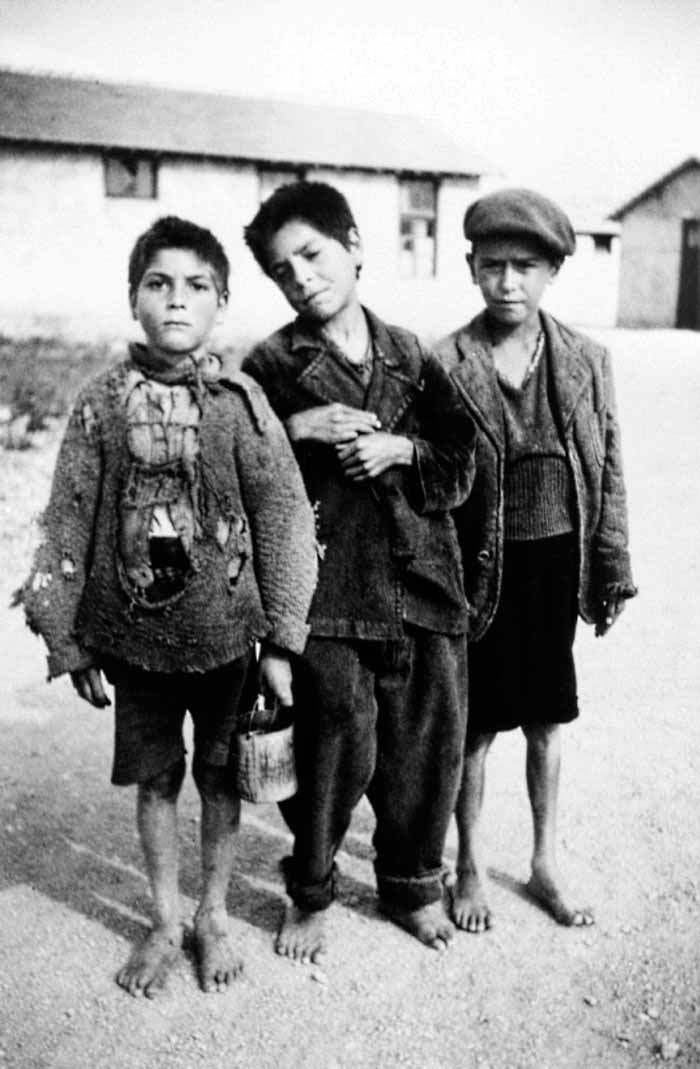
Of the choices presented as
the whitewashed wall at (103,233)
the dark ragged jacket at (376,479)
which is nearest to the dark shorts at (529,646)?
the dark ragged jacket at (376,479)

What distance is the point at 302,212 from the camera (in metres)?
2.34

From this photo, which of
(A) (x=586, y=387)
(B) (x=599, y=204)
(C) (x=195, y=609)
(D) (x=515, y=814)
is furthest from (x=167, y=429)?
(B) (x=599, y=204)

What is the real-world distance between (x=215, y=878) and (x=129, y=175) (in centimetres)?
1635

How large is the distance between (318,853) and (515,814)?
39.1 inches

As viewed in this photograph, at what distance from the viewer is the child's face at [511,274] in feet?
8.37

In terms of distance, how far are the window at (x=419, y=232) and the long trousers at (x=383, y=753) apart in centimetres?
1663

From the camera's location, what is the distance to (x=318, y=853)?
2.62 metres

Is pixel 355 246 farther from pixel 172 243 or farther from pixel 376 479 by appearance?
pixel 376 479

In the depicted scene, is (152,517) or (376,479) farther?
(376,479)

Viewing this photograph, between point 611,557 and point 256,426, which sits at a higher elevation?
point 256,426

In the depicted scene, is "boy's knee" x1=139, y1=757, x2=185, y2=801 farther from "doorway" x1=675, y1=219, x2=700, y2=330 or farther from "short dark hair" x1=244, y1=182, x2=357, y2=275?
"doorway" x1=675, y1=219, x2=700, y2=330

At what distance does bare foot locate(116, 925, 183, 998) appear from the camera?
2.48 meters

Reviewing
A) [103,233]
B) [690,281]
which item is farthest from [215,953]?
[690,281]

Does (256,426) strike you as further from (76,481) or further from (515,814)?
(515,814)
